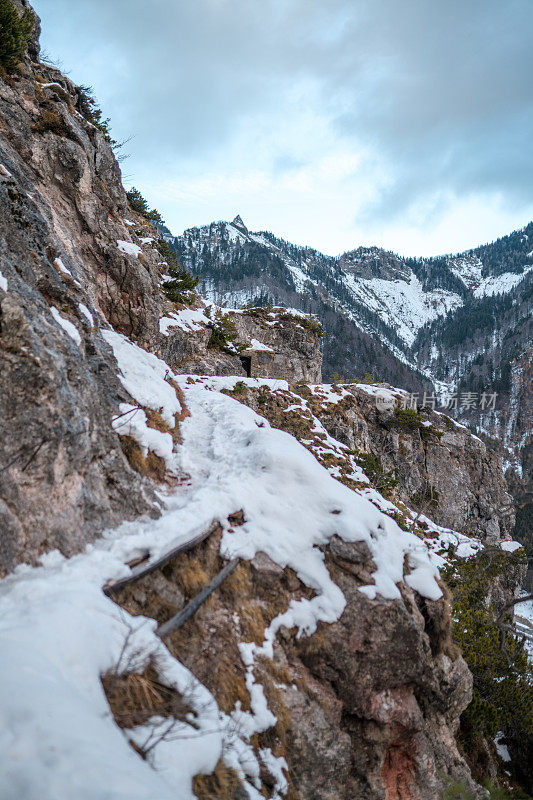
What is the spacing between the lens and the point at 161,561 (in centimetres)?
542

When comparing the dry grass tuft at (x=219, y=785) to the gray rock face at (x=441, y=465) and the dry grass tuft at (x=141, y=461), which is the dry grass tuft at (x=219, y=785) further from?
the gray rock face at (x=441, y=465)

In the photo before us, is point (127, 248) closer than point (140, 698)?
No

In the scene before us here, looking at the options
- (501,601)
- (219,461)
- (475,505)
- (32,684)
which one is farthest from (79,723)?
(475,505)

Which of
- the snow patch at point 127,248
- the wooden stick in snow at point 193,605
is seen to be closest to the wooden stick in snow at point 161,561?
the wooden stick in snow at point 193,605

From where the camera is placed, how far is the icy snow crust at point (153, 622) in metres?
2.51

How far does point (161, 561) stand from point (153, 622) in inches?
40.7

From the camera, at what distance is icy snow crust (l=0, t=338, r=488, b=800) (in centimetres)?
251

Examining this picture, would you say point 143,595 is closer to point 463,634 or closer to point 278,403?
point 463,634

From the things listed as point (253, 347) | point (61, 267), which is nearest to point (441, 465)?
point (253, 347)

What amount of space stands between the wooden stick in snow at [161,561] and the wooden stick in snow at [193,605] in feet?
2.07

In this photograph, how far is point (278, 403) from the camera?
19281 mm

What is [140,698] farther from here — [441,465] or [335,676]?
[441,465]

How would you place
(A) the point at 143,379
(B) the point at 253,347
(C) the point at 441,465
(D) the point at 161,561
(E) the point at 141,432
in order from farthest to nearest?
(B) the point at 253,347 → (C) the point at 441,465 → (A) the point at 143,379 → (E) the point at 141,432 → (D) the point at 161,561

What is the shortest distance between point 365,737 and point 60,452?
6595mm
